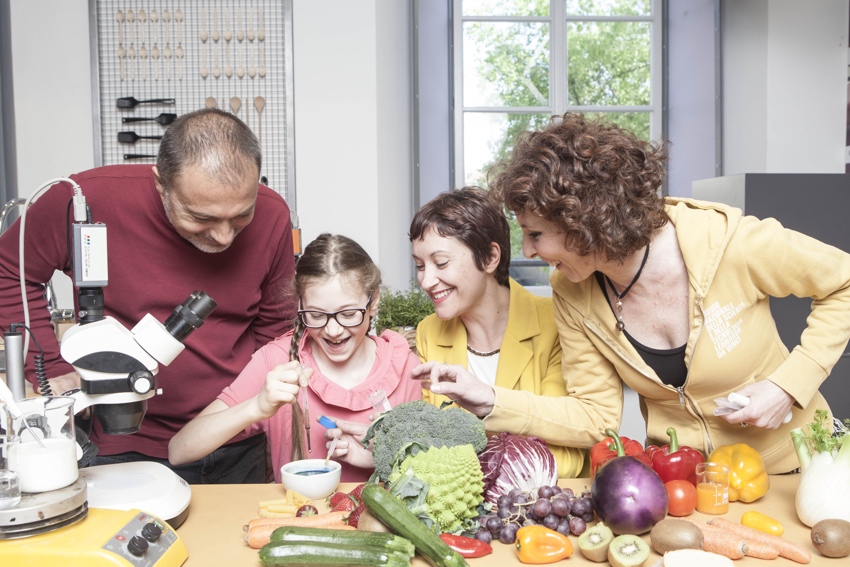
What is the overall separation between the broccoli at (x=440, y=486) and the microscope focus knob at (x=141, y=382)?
1.61 feet

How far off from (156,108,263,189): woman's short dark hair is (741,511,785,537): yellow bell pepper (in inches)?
53.2

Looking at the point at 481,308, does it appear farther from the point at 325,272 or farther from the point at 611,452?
the point at 611,452

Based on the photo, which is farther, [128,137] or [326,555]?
[128,137]

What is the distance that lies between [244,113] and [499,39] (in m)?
3.15

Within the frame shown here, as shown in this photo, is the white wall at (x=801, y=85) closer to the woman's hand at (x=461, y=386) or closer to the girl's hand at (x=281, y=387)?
the woman's hand at (x=461, y=386)

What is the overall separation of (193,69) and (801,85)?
3933mm

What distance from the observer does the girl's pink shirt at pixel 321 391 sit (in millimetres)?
1970

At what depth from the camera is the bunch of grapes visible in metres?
1.39

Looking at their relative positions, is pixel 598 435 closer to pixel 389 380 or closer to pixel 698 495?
pixel 698 495

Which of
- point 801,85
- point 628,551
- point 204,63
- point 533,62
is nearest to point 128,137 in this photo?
point 204,63

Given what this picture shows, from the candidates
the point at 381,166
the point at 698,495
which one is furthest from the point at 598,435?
the point at 381,166

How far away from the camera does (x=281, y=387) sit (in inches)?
63.1

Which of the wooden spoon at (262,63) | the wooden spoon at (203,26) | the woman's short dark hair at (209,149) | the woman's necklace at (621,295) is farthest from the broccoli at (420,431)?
the wooden spoon at (203,26)

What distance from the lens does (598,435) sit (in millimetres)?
1861
